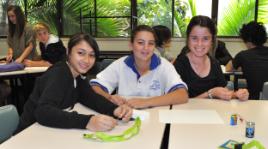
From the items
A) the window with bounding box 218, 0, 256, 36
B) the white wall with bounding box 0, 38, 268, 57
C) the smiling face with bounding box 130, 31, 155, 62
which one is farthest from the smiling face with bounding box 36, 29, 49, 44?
the window with bounding box 218, 0, 256, 36

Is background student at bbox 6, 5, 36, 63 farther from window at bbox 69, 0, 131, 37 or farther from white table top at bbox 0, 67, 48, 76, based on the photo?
window at bbox 69, 0, 131, 37

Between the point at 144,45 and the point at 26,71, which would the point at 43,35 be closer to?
the point at 26,71

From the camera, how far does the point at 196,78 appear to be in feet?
7.75

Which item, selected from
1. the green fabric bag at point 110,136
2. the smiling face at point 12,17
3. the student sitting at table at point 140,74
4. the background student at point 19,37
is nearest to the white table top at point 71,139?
the green fabric bag at point 110,136

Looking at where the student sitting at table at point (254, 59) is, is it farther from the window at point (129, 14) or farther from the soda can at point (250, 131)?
the window at point (129, 14)

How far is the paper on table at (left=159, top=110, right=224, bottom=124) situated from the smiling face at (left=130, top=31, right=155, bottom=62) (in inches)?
21.2

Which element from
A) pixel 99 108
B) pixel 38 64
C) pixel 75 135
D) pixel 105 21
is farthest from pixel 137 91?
pixel 105 21

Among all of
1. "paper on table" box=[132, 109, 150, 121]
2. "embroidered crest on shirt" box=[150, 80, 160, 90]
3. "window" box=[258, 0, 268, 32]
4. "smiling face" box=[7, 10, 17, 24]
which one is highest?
"window" box=[258, 0, 268, 32]

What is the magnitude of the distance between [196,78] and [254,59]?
1.28 m

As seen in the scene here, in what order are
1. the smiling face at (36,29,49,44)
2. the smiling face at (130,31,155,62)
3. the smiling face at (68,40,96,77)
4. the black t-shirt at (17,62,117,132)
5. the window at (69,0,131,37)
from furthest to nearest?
the window at (69,0,131,37) < the smiling face at (36,29,49,44) < the smiling face at (130,31,155,62) < the smiling face at (68,40,96,77) < the black t-shirt at (17,62,117,132)

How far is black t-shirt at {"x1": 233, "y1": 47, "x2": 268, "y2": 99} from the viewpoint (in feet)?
10.8

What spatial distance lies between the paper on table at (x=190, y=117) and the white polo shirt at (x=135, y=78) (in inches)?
17.9

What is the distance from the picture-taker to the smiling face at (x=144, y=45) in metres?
2.27

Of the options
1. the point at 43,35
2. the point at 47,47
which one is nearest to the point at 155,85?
the point at 47,47
